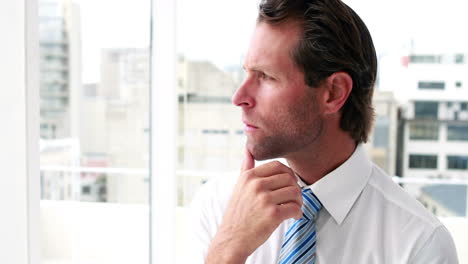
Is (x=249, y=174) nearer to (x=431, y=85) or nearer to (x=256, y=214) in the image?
(x=256, y=214)

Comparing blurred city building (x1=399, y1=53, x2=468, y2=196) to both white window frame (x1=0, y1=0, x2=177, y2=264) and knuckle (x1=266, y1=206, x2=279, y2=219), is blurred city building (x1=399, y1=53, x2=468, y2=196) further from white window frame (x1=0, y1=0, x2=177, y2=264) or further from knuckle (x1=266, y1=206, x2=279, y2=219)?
white window frame (x1=0, y1=0, x2=177, y2=264)

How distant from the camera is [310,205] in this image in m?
1.20

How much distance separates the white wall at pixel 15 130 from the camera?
1.29m

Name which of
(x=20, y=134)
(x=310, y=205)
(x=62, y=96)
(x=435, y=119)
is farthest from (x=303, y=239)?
(x=435, y=119)

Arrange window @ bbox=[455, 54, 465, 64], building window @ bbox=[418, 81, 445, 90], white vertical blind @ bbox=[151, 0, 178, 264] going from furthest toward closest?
building window @ bbox=[418, 81, 445, 90] → window @ bbox=[455, 54, 465, 64] → white vertical blind @ bbox=[151, 0, 178, 264]

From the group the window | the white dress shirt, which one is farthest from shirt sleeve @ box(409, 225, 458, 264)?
the window

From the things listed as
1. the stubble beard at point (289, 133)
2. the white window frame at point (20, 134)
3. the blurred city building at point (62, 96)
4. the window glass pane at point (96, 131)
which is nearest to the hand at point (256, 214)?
the stubble beard at point (289, 133)

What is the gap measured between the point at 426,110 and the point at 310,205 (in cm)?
265

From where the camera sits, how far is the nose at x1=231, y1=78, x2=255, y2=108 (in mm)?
1204

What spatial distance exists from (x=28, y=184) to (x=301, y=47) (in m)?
0.87

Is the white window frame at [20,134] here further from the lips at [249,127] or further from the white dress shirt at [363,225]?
the lips at [249,127]

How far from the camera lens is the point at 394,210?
115 centimetres

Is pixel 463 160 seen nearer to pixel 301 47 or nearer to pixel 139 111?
pixel 139 111

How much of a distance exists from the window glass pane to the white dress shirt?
144 cm
